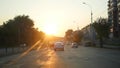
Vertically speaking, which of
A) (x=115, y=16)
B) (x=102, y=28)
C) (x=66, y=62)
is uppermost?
(x=115, y=16)

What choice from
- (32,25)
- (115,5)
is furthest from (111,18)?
(32,25)

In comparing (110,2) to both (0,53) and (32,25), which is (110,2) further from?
(0,53)

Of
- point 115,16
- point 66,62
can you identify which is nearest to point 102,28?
point 115,16

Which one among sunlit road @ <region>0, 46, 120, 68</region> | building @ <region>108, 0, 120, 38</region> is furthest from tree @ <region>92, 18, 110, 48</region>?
sunlit road @ <region>0, 46, 120, 68</region>

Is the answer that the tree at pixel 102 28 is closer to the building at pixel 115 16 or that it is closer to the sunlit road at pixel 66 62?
the building at pixel 115 16

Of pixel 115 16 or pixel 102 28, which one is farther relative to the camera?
pixel 115 16

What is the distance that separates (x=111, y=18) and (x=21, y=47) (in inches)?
3092

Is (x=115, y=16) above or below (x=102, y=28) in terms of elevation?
above

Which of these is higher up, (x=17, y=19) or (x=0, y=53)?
(x=17, y=19)

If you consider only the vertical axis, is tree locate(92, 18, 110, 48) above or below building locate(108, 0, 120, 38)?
below

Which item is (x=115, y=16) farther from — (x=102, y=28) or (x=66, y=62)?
(x=66, y=62)

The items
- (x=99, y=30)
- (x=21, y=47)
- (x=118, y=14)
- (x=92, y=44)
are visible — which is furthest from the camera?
(x=118, y=14)

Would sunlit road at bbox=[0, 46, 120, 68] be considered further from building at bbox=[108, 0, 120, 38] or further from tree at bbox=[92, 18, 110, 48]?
building at bbox=[108, 0, 120, 38]

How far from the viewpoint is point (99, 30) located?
3361 inches
